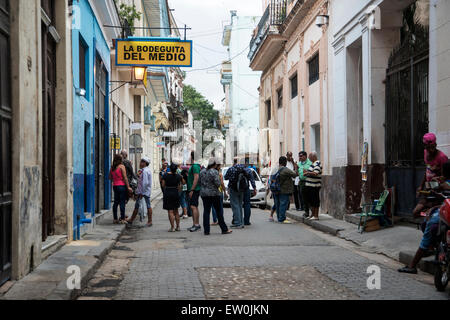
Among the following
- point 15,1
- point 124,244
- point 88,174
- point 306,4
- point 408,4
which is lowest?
point 124,244

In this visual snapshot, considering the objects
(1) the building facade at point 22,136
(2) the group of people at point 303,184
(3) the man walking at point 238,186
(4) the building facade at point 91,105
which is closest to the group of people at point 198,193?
(3) the man walking at point 238,186

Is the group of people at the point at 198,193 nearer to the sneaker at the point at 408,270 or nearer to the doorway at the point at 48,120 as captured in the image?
the doorway at the point at 48,120

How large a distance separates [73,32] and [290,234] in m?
5.96

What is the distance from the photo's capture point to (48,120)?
9523mm

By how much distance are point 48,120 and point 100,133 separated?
5.92 meters

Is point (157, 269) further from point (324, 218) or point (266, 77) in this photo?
point (266, 77)

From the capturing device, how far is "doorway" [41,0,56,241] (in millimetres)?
9016

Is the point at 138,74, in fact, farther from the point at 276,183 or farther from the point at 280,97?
the point at 276,183

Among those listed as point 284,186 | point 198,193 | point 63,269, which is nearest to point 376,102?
point 284,186

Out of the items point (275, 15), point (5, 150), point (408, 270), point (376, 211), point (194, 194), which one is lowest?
point (408, 270)

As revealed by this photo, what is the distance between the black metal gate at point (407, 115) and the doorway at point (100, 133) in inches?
282

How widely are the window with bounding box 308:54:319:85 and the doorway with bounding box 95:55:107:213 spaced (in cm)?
651

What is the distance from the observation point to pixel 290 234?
484 inches
